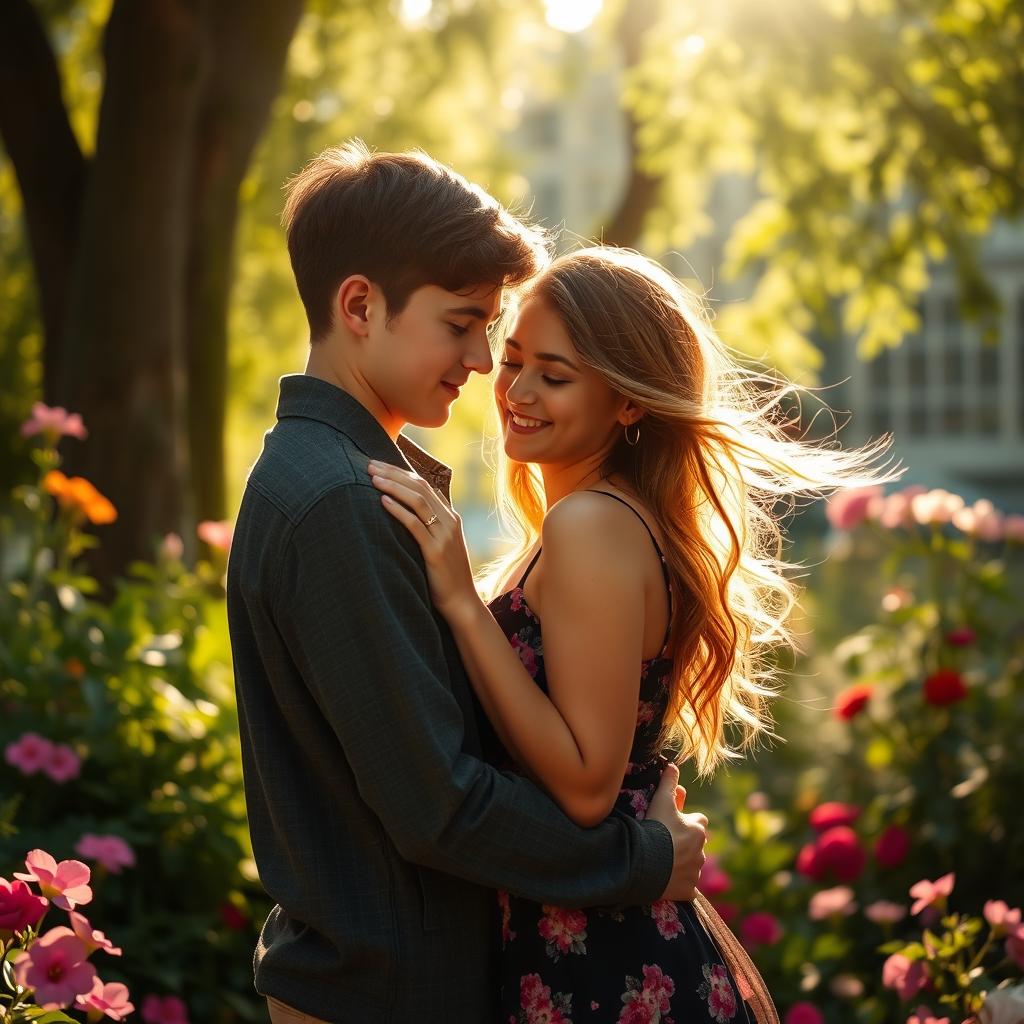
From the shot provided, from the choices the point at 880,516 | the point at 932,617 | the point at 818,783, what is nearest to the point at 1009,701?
the point at 932,617

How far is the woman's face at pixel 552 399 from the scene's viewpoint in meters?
2.30

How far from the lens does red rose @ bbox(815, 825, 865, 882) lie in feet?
Result: 14.2

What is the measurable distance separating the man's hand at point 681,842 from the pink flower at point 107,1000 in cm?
79

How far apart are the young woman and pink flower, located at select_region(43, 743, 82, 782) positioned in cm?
141

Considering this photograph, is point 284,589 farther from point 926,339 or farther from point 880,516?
point 926,339

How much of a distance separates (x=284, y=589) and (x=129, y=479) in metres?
3.64

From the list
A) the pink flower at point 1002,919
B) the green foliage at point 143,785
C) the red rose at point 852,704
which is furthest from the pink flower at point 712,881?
the pink flower at point 1002,919

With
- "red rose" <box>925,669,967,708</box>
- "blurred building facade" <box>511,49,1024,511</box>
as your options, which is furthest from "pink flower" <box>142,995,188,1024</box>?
"blurred building facade" <box>511,49,1024,511</box>

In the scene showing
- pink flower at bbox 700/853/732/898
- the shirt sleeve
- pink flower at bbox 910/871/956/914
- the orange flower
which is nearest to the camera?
the shirt sleeve

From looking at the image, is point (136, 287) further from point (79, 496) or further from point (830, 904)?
point (830, 904)

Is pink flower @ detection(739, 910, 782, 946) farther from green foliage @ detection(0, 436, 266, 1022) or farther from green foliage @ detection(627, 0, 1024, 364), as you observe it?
green foliage @ detection(627, 0, 1024, 364)

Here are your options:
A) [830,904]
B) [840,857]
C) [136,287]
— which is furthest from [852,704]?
[136,287]

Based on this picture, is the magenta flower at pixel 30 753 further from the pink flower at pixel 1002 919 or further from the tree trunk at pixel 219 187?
the tree trunk at pixel 219 187

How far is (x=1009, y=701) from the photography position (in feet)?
16.0
